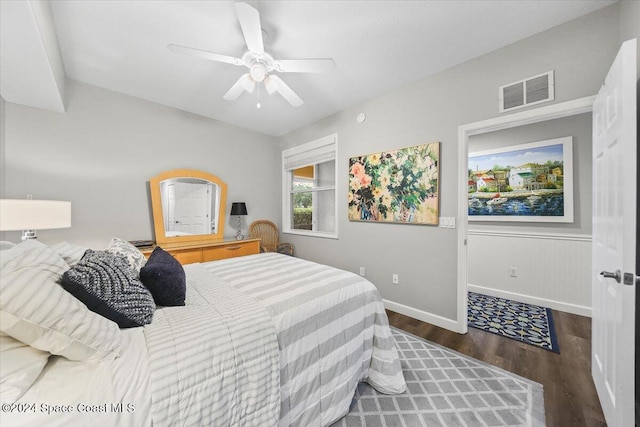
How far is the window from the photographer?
369cm

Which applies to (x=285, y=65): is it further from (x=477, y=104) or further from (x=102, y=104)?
(x=102, y=104)

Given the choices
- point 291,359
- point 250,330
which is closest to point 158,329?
point 250,330

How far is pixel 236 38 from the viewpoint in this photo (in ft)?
6.39

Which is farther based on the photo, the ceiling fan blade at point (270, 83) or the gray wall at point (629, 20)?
the ceiling fan blade at point (270, 83)

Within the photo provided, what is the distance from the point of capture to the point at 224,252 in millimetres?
3416

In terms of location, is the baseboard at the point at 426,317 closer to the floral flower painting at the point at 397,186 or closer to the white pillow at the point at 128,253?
the floral flower painting at the point at 397,186

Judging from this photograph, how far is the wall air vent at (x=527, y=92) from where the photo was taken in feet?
6.23

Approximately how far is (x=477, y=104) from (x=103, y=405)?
3062mm

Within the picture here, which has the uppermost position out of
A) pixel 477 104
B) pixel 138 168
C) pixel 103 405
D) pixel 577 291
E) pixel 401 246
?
pixel 477 104

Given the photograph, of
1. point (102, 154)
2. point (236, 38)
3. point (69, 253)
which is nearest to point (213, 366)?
point (69, 253)

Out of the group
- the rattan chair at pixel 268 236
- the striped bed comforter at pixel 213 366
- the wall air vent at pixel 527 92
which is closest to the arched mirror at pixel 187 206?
the rattan chair at pixel 268 236

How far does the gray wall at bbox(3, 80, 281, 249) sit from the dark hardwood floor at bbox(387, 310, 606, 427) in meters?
3.35

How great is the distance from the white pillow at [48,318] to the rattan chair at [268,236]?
318 centimetres

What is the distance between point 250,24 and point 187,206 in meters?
2.60
